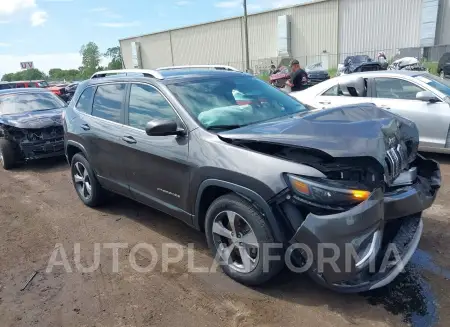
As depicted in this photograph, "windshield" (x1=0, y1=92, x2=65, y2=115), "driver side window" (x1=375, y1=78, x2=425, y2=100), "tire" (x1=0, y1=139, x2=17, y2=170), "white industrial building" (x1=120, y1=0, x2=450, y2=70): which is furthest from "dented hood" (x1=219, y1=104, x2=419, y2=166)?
"white industrial building" (x1=120, y1=0, x2=450, y2=70)

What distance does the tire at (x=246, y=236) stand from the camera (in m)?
2.88

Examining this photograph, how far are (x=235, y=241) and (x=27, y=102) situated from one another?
24.6 ft

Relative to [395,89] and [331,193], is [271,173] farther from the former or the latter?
[395,89]

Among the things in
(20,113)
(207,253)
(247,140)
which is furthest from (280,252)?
(20,113)

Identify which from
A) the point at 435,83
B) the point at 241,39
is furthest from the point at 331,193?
the point at 241,39

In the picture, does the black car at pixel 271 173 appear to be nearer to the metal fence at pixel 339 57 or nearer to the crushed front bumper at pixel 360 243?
the crushed front bumper at pixel 360 243

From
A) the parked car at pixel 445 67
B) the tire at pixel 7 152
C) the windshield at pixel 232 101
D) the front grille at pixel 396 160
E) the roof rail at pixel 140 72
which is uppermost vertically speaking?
the roof rail at pixel 140 72

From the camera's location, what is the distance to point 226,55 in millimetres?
43094

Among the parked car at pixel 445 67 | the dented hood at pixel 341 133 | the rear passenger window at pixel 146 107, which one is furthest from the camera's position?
the parked car at pixel 445 67

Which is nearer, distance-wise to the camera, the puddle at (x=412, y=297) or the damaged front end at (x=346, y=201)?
the damaged front end at (x=346, y=201)

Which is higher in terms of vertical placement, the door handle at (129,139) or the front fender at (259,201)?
the door handle at (129,139)

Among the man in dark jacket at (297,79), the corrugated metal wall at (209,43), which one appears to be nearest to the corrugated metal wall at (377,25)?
the corrugated metal wall at (209,43)

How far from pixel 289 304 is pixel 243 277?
42 centimetres

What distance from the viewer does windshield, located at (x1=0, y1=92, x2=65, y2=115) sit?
8.50 meters
